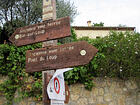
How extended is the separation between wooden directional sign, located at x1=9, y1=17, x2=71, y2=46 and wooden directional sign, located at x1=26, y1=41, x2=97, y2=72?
21 centimetres

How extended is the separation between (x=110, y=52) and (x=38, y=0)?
18.7 feet

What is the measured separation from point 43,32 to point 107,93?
367 centimetres

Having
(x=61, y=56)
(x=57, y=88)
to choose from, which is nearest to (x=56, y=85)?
(x=57, y=88)

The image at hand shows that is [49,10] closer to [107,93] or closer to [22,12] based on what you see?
[107,93]

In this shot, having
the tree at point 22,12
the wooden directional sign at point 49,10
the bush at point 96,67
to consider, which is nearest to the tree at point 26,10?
the tree at point 22,12

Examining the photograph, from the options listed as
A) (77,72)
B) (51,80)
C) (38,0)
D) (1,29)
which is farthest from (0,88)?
(38,0)

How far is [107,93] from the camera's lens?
223 inches

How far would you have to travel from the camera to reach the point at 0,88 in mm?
6074

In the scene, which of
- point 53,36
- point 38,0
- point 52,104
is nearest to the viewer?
point 52,104

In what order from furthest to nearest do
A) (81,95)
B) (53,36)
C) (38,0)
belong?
(38,0), (81,95), (53,36)

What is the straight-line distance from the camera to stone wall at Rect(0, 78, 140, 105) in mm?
5547

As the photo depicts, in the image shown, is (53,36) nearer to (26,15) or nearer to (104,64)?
(104,64)

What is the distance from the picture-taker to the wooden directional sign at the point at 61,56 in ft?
8.06

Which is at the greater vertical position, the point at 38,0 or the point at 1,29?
the point at 38,0
